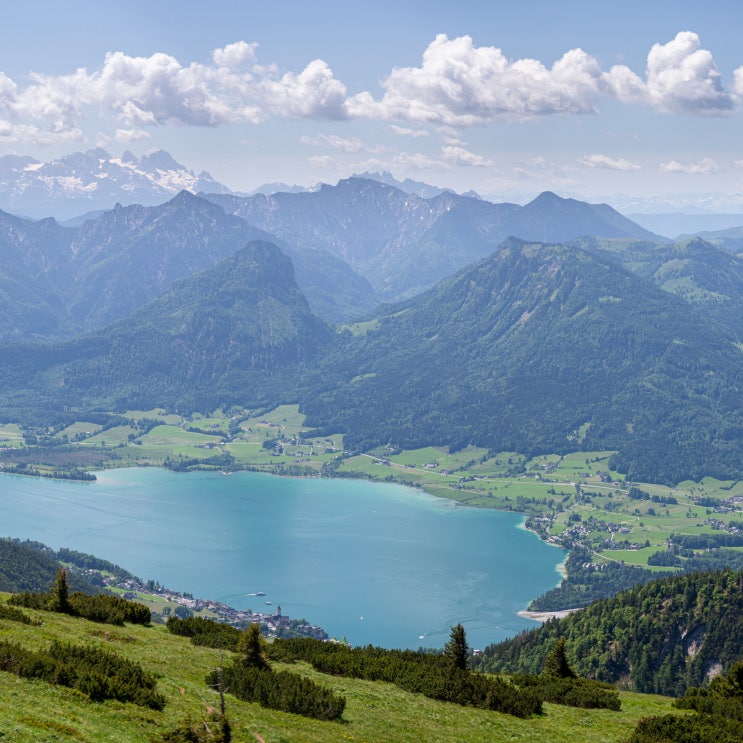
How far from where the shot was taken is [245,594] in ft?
622

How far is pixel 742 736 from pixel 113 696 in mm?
29511

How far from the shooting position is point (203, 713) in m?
35.1

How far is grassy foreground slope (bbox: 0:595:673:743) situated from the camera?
31.3 metres

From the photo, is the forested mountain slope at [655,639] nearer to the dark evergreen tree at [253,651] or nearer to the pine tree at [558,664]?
the pine tree at [558,664]

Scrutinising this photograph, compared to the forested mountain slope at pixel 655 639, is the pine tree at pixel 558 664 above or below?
above

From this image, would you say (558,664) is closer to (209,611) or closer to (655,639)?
(655,639)

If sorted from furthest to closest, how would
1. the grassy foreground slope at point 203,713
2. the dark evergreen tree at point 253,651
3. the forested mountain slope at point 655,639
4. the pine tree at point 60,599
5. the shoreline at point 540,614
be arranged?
the shoreline at point 540,614 < the forested mountain slope at point 655,639 < the pine tree at point 60,599 < the dark evergreen tree at point 253,651 < the grassy foreground slope at point 203,713

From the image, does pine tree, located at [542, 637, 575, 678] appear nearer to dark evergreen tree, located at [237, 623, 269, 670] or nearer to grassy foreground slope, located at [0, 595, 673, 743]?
grassy foreground slope, located at [0, 595, 673, 743]

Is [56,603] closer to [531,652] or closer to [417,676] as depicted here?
[417,676]

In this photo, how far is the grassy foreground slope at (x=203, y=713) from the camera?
31328 mm

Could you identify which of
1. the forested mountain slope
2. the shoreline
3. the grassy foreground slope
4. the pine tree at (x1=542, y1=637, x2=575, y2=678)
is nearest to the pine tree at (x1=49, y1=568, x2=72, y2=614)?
the grassy foreground slope

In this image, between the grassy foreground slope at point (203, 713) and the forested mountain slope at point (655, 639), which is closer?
the grassy foreground slope at point (203, 713)

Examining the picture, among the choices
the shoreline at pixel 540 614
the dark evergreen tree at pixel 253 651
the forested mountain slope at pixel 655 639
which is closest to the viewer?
the dark evergreen tree at pixel 253 651

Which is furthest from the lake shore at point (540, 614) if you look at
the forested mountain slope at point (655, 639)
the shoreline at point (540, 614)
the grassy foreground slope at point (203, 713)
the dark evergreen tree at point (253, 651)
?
the dark evergreen tree at point (253, 651)
